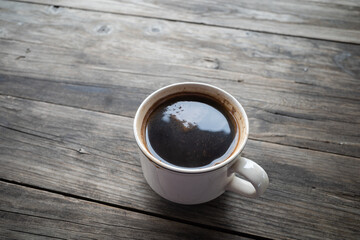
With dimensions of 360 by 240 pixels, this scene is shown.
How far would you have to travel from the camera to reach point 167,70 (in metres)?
0.77

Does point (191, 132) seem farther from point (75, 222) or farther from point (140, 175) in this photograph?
point (75, 222)

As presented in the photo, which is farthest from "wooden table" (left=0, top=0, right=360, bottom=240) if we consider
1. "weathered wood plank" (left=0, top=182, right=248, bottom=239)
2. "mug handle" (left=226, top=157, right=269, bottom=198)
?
"mug handle" (left=226, top=157, right=269, bottom=198)

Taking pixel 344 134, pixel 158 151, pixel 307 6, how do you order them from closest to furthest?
pixel 158 151 < pixel 344 134 < pixel 307 6

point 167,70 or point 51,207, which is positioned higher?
point 167,70

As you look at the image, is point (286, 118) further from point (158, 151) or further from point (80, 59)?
point (80, 59)

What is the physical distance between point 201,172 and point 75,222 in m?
0.26

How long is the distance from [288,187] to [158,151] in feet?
0.88

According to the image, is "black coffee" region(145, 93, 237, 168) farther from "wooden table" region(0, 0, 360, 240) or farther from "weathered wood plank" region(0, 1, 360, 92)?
"weathered wood plank" region(0, 1, 360, 92)

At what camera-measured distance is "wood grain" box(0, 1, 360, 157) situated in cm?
68

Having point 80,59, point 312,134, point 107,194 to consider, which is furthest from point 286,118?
point 80,59

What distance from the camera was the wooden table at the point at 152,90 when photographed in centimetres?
55

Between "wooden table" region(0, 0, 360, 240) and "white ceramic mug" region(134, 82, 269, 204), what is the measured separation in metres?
0.07

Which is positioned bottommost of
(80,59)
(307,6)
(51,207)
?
(51,207)

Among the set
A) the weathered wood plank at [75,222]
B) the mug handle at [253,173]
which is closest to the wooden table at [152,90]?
the weathered wood plank at [75,222]
